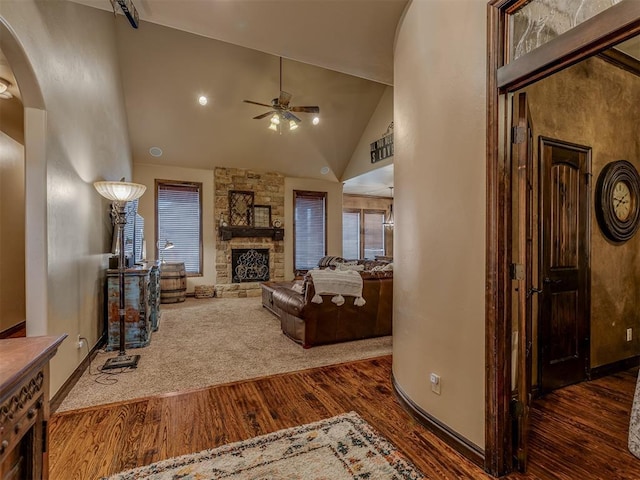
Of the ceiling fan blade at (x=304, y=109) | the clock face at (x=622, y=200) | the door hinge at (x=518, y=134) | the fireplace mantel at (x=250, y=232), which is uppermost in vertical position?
the ceiling fan blade at (x=304, y=109)

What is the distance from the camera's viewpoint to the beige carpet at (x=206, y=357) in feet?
9.25

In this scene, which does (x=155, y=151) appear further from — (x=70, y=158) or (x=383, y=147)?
(x=383, y=147)

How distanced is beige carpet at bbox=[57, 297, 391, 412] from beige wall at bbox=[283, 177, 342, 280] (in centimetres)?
323

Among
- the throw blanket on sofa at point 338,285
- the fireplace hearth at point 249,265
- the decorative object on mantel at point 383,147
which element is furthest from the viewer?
the fireplace hearth at point 249,265

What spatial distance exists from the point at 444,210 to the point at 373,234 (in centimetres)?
910

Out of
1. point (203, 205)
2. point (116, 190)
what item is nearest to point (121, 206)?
point (116, 190)

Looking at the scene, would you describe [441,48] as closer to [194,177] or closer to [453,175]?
[453,175]

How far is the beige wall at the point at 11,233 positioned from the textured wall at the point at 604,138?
5.98 meters

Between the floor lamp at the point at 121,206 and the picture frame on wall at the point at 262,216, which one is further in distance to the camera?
the picture frame on wall at the point at 262,216

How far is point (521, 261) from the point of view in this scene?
1.77 meters

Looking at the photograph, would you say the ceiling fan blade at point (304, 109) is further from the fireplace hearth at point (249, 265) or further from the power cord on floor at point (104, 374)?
the power cord on floor at point (104, 374)

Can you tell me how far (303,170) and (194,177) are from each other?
2727mm

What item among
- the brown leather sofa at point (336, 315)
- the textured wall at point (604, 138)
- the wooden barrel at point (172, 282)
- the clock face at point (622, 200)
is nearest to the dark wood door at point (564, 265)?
the textured wall at point (604, 138)

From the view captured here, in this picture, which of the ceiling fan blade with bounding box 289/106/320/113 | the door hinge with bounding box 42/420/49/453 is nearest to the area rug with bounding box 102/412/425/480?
the door hinge with bounding box 42/420/49/453
